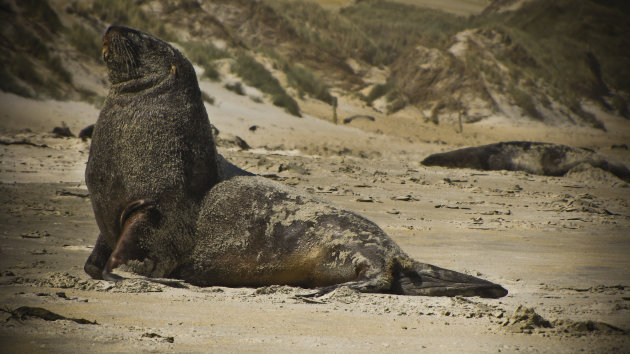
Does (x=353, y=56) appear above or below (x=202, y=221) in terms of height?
above

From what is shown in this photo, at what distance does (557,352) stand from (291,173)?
7.44 m

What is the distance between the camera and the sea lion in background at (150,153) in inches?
165

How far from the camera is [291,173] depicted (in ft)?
32.2

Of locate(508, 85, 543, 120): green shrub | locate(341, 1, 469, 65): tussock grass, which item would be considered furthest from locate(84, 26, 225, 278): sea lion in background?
locate(341, 1, 469, 65): tussock grass

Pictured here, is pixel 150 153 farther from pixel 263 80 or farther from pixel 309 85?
pixel 309 85

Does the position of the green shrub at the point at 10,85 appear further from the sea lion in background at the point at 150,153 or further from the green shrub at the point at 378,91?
the green shrub at the point at 378,91

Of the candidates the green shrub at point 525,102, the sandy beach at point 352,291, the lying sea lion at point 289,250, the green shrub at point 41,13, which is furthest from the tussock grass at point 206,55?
the lying sea lion at point 289,250

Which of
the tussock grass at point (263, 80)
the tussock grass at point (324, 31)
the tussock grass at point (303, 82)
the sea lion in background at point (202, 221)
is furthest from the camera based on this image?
the tussock grass at point (324, 31)

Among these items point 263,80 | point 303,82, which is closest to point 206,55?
point 263,80

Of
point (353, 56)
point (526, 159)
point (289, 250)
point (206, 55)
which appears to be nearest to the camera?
point (289, 250)

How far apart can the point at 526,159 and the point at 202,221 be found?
35.2 ft

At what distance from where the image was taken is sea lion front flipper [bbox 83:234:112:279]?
421 centimetres

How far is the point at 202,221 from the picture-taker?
170 inches

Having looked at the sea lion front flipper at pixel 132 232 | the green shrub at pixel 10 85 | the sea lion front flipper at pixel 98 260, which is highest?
the green shrub at pixel 10 85
